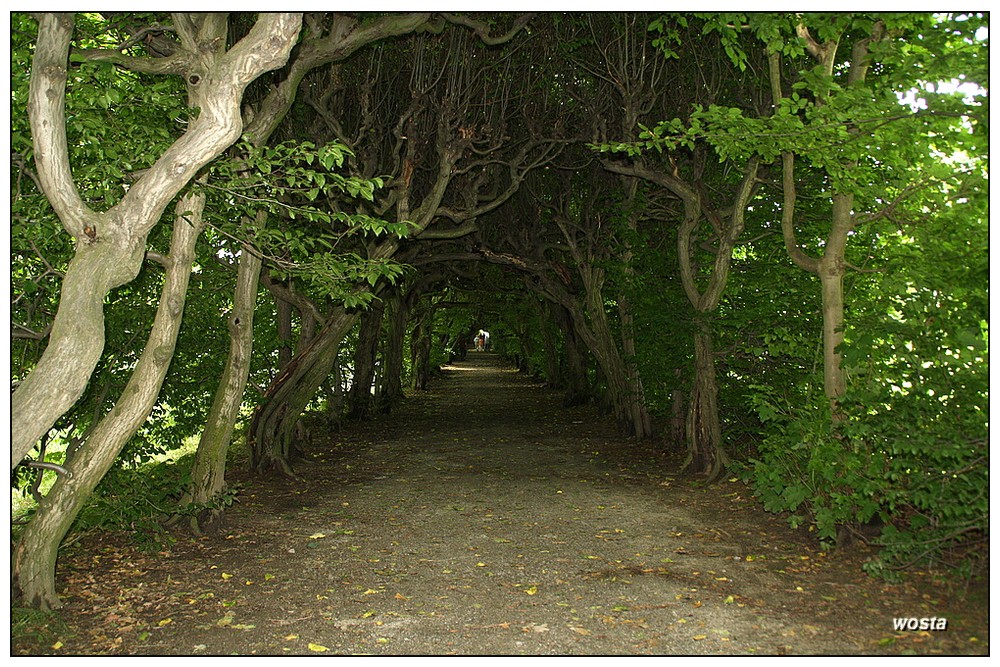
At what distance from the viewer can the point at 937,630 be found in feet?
15.2

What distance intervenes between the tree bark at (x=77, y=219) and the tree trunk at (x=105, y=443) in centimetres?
129

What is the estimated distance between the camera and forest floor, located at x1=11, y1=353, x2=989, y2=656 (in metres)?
4.80

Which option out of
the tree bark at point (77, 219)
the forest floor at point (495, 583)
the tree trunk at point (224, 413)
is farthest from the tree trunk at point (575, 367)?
the tree bark at point (77, 219)

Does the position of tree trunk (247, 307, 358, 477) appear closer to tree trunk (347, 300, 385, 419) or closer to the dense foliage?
the dense foliage

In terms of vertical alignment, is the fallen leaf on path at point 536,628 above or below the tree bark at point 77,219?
below

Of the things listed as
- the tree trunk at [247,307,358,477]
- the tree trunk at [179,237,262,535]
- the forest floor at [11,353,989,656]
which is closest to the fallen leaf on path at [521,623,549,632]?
the forest floor at [11,353,989,656]

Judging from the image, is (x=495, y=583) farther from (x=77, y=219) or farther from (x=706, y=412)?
(x=706, y=412)

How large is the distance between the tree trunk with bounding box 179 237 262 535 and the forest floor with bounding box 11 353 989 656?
1.30 ft

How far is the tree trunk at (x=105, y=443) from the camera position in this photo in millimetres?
5430

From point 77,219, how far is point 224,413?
4030 millimetres

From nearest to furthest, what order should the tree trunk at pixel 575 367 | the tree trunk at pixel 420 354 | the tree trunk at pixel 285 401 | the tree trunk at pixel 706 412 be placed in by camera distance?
the tree trunk at pixel 706 412, the tree trunk at pixel 285 401, the tree trunk at pixel 575 367, the tree trunk at pixel 420 354

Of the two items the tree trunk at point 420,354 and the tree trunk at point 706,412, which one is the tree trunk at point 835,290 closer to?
the tree trunk at point 706,412

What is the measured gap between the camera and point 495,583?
609cm
